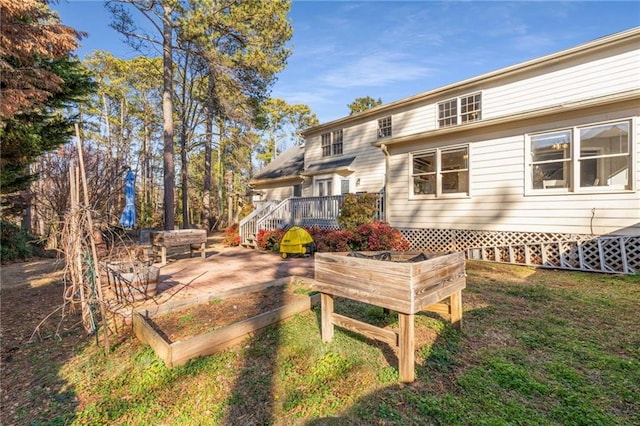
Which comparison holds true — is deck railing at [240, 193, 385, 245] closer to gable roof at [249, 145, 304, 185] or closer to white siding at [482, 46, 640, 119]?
gable roof at [249, 145, 304, 185]

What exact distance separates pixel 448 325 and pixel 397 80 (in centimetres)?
1507

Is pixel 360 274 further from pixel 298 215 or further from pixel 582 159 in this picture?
pixel 298 215

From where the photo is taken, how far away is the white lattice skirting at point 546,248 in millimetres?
6629

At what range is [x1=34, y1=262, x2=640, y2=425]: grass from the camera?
2.27 metres

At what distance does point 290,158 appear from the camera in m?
20.9

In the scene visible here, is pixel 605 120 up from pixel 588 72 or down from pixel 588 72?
down

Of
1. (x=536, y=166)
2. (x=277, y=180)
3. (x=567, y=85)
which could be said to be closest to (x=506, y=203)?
(x=536, y=166)

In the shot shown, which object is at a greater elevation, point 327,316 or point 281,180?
point 281,180

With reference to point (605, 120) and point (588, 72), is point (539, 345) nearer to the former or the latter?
point (605, 120)

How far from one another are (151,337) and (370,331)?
2.37 meters

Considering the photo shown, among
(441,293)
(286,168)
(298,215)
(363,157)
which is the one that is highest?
(286,168)

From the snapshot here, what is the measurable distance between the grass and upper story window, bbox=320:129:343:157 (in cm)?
1302

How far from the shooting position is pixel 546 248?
763cm

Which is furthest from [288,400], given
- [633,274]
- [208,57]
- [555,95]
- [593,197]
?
[208,57]
